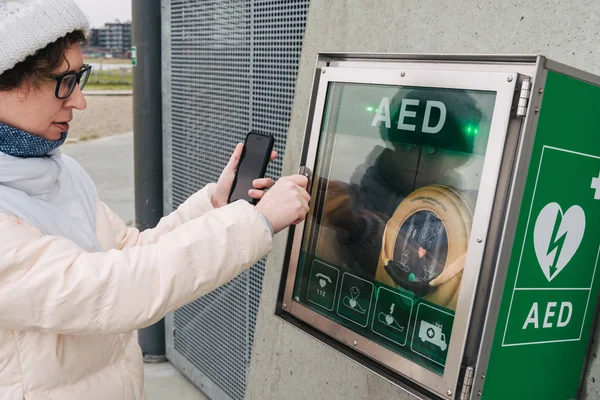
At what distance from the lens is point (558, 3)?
151 cm

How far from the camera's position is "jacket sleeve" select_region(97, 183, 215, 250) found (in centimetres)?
173

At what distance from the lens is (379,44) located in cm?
202

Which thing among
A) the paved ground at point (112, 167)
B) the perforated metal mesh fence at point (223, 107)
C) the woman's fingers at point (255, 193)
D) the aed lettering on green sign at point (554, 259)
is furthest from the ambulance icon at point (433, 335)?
the paved ground at point (112, 167)

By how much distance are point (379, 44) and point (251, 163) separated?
668mm

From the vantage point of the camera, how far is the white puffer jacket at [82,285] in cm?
129

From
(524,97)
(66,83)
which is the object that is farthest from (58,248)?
(524,97)

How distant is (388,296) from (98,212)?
0.77m

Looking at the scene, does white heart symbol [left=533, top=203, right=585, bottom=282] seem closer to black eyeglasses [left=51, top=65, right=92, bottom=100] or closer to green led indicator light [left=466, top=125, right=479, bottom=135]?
green led indicator light [left=466, top=125, right=479, bottom=135]

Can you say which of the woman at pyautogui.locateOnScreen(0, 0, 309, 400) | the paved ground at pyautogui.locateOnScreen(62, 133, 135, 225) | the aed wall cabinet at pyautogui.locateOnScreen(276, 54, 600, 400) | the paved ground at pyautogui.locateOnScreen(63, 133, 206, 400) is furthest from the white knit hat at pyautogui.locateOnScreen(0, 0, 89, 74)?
the paved ground at pyautogui.locateOnScreen(62, 133, 135, 225)

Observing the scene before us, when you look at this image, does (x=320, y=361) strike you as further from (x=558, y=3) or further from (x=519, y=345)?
(x=558, y=3)

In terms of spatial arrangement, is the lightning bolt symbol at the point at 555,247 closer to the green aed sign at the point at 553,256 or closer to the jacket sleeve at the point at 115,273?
Result: the green aed sign at the point at 553,256

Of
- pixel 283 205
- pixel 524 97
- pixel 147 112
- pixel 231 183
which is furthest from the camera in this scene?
pixel 147 112

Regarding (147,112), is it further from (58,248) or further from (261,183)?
(58,248)

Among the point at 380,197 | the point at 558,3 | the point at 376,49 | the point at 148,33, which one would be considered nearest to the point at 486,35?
the point at 558,3
